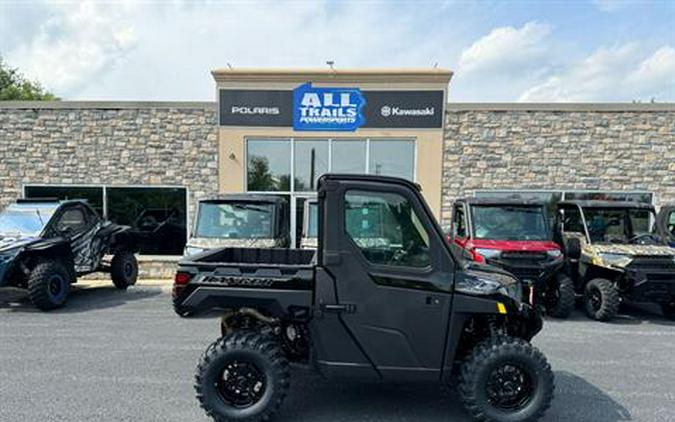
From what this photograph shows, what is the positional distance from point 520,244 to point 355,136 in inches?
227

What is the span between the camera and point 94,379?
4.62m

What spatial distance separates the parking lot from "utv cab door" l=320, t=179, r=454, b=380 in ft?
2.29

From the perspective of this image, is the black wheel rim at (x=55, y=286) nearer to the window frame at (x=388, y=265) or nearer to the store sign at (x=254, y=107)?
the store sign at (x=254, y=107)

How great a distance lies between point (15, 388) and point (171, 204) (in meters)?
8.14

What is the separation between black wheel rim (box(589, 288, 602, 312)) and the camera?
7345 millimetres

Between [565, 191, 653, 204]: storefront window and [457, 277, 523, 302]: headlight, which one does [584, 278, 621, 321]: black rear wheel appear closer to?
[457, 277, 523, 302]: headlight

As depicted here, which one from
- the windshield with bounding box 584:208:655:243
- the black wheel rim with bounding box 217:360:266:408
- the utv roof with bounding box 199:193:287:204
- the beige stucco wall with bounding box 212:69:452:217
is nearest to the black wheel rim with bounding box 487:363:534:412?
the black wheel rim with bounding box 217:360:266:408

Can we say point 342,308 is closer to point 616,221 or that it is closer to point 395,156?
point 616,221

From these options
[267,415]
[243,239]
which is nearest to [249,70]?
[243,239]

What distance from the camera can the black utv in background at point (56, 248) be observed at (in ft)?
24.7

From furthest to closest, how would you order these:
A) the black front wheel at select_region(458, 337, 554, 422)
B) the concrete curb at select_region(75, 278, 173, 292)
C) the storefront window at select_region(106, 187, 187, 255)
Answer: the storefront window at select_region(106, 187, 187, 255), the concrete curb at select_region(75, 278, 173, 292), the black front wheel at select_region(458, 337, 554, 422)

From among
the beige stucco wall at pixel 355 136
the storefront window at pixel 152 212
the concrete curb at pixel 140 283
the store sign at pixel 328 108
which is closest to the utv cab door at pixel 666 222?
the beige stucco wall at pixel 355 136

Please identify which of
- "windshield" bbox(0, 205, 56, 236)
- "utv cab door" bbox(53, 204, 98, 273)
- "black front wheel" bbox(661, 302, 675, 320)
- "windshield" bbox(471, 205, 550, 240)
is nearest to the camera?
"black front wheel" bbox(661, 302, 675, 320)

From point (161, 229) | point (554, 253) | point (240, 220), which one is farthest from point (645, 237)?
point (161, 229)
